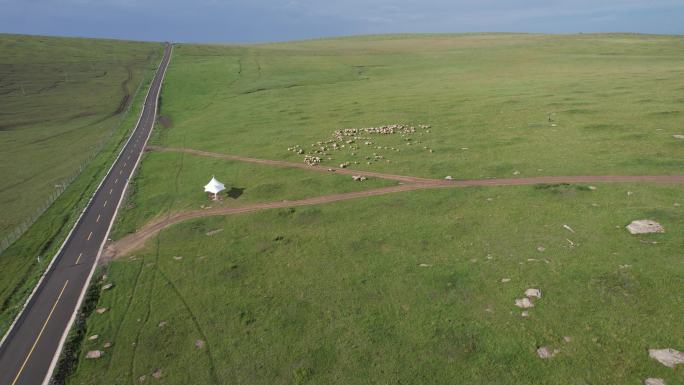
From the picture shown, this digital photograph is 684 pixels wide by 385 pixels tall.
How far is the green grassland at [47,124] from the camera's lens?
74537 mm

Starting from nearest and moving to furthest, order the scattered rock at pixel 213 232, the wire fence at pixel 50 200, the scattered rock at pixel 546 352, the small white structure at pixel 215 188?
the scattered rock at pixel 546 352 < the scattered rock at pixel 213 232 < the wire fence at pixel 50 200 < the small white structure at pixel 215 188

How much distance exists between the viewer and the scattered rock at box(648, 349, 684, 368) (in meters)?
21.8

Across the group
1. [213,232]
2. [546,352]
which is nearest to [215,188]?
[213,232]

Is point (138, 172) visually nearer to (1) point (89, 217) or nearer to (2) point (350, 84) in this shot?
(1) point (89, 217)

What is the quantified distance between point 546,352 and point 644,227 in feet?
60.1

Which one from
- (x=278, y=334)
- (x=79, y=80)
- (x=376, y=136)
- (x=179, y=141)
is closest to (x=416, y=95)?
(x=376, y=136)

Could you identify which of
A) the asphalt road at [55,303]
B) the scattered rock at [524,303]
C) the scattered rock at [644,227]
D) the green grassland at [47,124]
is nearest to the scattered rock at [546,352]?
the scattered rock at [524,303]

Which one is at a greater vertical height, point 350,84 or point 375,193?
point 350,84

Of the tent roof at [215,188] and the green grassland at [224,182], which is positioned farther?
the tent roof at [215,188]

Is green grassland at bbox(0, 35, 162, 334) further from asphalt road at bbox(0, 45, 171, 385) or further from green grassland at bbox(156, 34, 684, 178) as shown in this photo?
green grassland at bbox(156, 34, 684, 178)

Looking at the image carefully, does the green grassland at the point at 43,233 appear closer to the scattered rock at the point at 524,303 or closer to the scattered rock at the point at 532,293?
the scattered rock at the point at 524,303

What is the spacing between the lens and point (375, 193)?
165 feet

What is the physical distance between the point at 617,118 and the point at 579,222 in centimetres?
4081

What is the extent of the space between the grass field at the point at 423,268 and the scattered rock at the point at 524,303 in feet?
1.66
